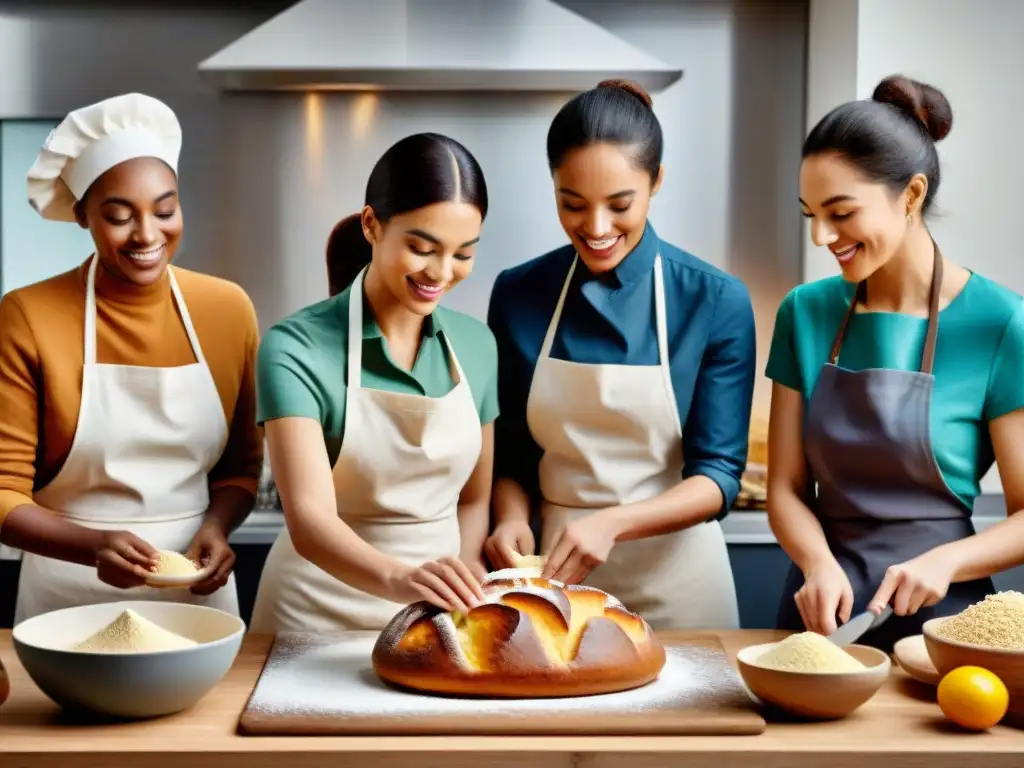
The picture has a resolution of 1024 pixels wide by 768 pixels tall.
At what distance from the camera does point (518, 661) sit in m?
1.42

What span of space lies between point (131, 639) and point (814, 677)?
75 centimetres

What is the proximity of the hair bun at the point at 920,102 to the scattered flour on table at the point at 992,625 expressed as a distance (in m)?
0.71

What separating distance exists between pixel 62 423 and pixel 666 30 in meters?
2.16

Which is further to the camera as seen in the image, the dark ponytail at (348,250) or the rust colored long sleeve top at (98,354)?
the dark ponytail at (348,250)

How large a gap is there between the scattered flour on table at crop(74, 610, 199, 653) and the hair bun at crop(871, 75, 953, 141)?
1229 millimetres

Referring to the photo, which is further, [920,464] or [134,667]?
[920,464]

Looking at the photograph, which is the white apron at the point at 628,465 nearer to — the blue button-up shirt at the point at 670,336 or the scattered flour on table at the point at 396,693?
the blue button-up shirt at the point at 670,336

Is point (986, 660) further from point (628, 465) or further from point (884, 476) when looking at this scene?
point (628, 465)

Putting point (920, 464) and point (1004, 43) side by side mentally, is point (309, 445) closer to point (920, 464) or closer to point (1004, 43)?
point (920, 464)

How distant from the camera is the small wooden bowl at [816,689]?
1.32m

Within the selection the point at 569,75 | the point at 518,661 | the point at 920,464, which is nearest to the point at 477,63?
the point at 569,75

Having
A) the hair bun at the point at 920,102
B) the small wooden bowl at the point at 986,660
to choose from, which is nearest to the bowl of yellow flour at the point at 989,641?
the small wooden bowl at the point at 986,660

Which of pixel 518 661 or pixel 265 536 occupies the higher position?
pixel 518 661

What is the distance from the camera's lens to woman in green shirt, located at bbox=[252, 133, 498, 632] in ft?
5.42
